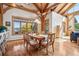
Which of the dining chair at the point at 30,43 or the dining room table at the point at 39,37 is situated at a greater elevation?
the dining room table at the point at 39,37

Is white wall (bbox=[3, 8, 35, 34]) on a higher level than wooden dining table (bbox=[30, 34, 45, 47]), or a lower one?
higher

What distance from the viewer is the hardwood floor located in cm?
236

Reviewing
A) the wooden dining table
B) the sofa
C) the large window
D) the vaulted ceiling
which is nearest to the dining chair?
the wooden dining table

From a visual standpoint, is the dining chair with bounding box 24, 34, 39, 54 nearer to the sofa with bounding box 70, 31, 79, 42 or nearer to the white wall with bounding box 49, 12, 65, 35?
the white wall with bounding box 49, 12, 65, 35

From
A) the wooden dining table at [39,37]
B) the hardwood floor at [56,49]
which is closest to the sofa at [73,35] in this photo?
the hardwood floor at [56,49]

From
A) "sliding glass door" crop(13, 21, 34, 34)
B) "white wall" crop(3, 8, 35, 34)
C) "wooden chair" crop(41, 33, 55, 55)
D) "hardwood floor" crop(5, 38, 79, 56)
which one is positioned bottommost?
"hardwood floor" crop(5, 38, 79, 56)

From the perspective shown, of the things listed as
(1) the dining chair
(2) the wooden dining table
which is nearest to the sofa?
(2) the wooden dining table

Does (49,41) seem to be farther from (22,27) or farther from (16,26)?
(16,26)

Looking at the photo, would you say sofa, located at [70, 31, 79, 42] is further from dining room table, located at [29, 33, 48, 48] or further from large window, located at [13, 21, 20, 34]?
large window, located at [13, 21, 20, 34]

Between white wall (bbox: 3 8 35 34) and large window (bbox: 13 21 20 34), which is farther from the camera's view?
large window (bbox: 13 21 20 34)

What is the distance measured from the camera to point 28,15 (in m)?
2.40

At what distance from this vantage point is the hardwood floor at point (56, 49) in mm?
2363

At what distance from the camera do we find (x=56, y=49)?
7.88 ft

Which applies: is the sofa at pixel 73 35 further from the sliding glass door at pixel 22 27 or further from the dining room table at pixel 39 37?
the sliding glass door at pixel 22 27
